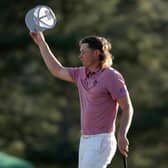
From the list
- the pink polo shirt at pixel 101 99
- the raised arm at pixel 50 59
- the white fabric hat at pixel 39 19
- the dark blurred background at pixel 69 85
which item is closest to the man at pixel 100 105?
the pink polo shirt at pixel 101 99

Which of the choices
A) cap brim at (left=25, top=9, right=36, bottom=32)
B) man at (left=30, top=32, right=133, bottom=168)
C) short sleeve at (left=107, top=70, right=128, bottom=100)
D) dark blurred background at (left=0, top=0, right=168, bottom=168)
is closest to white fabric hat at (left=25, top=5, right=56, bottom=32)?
cap brim at (left=25, top=9, right=36, bottom=32)

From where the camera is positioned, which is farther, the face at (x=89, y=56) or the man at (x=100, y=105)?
the face at (x=89, y=56)

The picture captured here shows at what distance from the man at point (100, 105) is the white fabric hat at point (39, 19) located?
0.60 metres

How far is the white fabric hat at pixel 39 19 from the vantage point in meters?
7.41

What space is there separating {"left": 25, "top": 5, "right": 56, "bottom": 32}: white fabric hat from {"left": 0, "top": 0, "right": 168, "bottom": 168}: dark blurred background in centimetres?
1477

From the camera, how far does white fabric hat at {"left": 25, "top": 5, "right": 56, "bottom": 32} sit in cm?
741

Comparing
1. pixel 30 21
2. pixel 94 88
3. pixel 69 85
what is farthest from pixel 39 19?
pixel 69 85

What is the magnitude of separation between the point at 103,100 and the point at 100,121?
0.49 feet

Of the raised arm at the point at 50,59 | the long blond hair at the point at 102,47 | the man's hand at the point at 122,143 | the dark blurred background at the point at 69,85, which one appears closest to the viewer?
the man's hand at the point at 122,143

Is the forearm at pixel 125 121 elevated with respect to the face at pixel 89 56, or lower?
lower

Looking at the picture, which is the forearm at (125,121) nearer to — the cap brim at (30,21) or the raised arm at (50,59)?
the raised arm at (50,59)

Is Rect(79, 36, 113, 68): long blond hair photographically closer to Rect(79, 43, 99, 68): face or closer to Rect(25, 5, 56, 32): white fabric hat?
Rect(79, 43, 99, 68): face

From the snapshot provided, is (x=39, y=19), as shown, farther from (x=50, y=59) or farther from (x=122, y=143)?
(x=122, y=143)

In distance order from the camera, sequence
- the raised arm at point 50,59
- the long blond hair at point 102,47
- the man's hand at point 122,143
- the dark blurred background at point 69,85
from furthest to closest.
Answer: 1. the dark blurred background at point 69,85
2. the raised arm at point 50,59
3. the long blond hair at point 102,47
4. the man's hand at point 122,143
